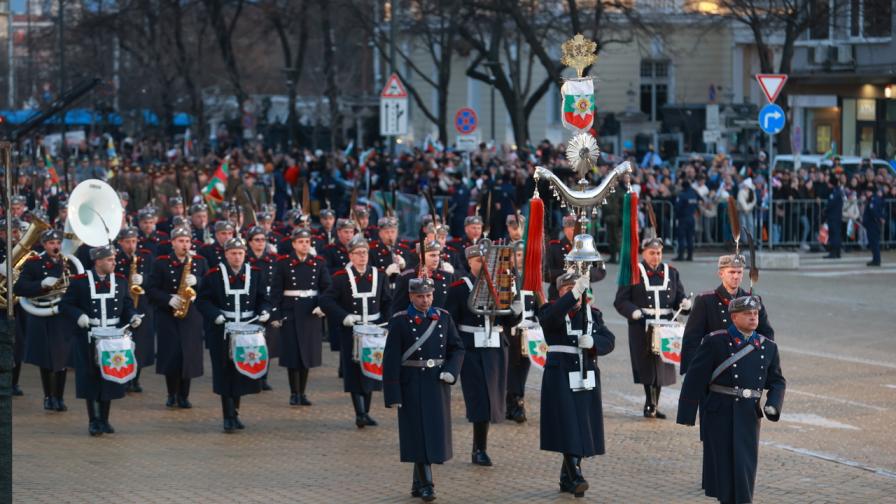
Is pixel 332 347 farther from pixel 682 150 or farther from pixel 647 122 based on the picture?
pixel 647 122

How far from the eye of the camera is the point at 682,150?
164 feet

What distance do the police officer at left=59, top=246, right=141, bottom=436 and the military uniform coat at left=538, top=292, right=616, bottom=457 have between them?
4.64 m

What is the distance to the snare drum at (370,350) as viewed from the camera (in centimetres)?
1533

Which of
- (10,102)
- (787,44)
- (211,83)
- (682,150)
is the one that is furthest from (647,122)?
(10,102)

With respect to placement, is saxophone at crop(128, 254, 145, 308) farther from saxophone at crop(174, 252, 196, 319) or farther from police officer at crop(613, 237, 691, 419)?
police officer at crop(613, 237, 691, 419)

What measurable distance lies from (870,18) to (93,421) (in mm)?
30493

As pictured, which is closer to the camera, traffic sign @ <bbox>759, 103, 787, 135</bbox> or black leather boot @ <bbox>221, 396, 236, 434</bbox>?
black leather boot @ <bbox>221, 396, 236, 434</bbox>

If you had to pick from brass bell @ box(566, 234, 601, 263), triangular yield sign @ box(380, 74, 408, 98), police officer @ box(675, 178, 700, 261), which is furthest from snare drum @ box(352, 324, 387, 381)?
police officer @ box(675, 178, 700, 261)

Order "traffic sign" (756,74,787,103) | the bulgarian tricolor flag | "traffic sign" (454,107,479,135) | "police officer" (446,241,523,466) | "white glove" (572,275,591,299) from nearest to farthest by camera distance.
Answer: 1. "white glove" (572,275,591,299)
2. "police officer" (446,241,523,466)
3. "traffic sign" (756,74,787,103)
4. the bulgarian tricolor flag
5. "traffic sign" (454,107,479,135)

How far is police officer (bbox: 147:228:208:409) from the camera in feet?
55.4

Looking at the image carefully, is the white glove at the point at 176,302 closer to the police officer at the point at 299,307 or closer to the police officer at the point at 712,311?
the police officer at the point at 299,307

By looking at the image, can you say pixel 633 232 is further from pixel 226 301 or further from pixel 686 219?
pixel 686 219

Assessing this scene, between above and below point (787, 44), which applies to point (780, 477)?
below

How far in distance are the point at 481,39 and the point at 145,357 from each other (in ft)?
89.9
